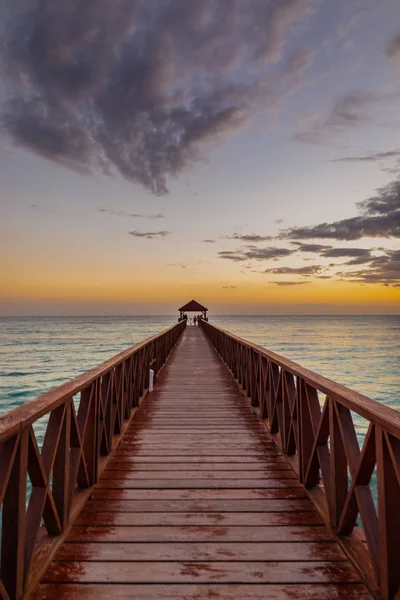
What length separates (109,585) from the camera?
5.82 feet


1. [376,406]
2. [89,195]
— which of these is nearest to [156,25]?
[89,195]

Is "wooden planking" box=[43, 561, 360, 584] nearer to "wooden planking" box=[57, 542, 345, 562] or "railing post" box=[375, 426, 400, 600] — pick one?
"wooden planking" box=[57, 542, 345, 562]

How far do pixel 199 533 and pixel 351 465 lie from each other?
45.6 inches

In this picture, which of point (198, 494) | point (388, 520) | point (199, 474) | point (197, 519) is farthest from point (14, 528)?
point (199, 474)

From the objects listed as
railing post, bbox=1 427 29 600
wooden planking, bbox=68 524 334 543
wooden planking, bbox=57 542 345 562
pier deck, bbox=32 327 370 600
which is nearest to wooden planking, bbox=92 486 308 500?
pier deck, bbox=32 327 370 600

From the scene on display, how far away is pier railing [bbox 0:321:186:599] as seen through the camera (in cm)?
159

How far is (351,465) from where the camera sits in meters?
2.05

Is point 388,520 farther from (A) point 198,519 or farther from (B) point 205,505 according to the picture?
(B) point 205,505

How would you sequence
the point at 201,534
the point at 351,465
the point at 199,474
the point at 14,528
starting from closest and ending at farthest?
the point at 14,528, the point at 351,465, the point at 201,534, the point at 199,474

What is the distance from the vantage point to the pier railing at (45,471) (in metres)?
1.59

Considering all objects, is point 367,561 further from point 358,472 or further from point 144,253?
point 144,253

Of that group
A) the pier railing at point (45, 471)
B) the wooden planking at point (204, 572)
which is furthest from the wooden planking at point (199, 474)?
the wooden planking at point (204, 572)

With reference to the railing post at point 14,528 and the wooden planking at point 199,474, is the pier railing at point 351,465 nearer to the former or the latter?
the wooden planking at point 199,474

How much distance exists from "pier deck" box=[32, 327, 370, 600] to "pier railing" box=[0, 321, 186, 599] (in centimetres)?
14
